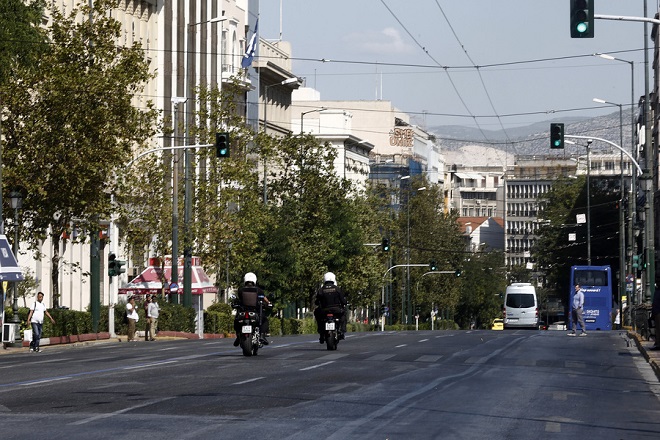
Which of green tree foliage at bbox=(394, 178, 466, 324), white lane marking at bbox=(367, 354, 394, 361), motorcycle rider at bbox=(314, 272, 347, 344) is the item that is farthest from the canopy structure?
green tree foliage at bbox=(394, 178, 466, 324)

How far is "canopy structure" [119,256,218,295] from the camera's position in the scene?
6178 centimetres

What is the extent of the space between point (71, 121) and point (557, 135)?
14.4 m

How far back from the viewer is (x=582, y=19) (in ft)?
90.0

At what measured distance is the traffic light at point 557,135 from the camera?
155 feet

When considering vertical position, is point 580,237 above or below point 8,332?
above

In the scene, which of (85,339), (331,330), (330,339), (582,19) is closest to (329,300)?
(331,330)

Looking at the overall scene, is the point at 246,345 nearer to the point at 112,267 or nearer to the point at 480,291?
the point at 112,267

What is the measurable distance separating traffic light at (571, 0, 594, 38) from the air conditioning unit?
23.6 metres

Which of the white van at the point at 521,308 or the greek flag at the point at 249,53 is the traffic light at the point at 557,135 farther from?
the white van at the point at 521,308

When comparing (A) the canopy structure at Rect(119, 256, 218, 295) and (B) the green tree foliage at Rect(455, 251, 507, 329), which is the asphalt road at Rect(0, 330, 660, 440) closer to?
(A) the canopy structure at Rect(119, 256, 218, 295)

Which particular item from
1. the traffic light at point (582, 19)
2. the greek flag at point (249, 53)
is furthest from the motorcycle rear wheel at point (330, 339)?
the greek flag at point (249, 53)

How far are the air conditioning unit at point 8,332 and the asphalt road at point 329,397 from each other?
38.7 ft

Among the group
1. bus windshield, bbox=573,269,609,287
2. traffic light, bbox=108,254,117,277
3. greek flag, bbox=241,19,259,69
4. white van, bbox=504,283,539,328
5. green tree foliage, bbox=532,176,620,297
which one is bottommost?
white van, bbox=504,283,539,328

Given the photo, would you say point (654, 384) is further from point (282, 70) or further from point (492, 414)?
point (282, 70)
